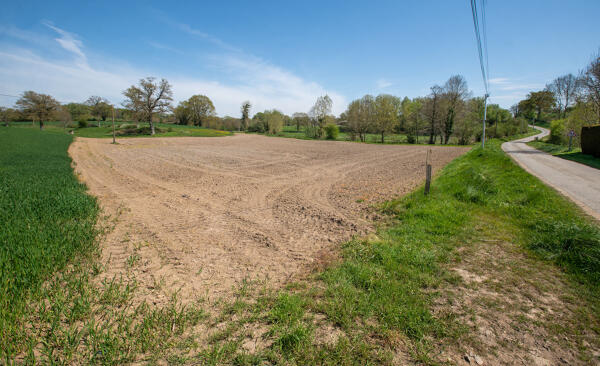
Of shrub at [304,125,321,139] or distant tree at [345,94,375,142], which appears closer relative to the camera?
distant tree at [345,94,375,142]

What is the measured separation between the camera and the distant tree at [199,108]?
3436 inches

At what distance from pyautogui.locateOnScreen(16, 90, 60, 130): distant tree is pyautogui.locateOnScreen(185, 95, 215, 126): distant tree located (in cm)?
3581

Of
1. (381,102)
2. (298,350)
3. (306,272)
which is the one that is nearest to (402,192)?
(306,272)

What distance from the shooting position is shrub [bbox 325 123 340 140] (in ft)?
200

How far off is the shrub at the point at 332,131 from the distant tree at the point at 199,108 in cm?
5053

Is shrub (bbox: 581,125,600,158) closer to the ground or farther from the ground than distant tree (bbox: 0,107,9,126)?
closer to the ground

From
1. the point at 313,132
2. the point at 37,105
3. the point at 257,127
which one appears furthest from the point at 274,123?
the point at 37,105

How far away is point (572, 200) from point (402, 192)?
4.92m

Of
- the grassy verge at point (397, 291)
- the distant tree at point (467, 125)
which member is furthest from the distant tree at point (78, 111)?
the distant tree at point (467, 125)

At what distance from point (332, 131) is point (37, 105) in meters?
75.6

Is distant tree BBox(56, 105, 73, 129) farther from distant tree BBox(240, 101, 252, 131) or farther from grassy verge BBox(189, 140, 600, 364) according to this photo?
grassy verge BBox(189, 140, 600, 364)

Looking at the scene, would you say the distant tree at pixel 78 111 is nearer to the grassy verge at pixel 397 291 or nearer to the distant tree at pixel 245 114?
the distant tree at pixel 245 114

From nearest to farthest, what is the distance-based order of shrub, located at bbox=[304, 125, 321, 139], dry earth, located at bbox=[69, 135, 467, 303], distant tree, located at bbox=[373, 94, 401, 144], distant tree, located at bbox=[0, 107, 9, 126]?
dry earth, located at bbox=[69, 135, 467, 303], distant tree, located at bbox=[373, 94, 401, 144], shrub, located at bbox=[304, 125, 321, 139], distant tree, located at bbox=[0, 107, 9, 126]

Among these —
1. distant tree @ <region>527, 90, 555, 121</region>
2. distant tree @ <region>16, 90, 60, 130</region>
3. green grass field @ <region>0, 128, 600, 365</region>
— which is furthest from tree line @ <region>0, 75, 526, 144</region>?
green grass field @ <region>0, 128, 600, 365</region>
